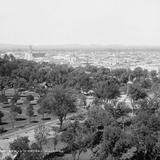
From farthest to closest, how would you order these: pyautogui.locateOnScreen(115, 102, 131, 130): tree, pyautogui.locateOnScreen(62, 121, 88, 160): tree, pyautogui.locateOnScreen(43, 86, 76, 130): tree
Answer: pyautogui.locateOnScreen(115, 102, 131, 130): tree < pyautogui.locateOnScreen(43, 86, 76, 130): tree < pyautogui.locateOnScreen(62, 121, 88, 160): tree

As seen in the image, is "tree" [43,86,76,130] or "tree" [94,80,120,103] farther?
"tree" [94,80,120,103]

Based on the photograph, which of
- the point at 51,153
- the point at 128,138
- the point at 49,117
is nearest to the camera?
the point at 128,138

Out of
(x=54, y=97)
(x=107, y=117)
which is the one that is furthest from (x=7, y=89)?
(x=107, y=117)

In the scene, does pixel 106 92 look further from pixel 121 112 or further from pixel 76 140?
pixel 76 140

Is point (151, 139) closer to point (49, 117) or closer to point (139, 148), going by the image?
point (139, 148)

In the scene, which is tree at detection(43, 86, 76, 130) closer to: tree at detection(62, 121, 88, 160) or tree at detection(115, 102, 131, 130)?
tree at detection(115, 102, 131, 130)

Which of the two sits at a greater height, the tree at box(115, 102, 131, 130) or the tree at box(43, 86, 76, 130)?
the tree at box(43, 86, 76, 130)

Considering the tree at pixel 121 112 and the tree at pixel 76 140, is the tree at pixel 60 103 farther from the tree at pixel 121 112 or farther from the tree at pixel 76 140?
the tree at pixel 76 140

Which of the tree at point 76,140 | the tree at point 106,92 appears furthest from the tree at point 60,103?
the tree at point 106,92

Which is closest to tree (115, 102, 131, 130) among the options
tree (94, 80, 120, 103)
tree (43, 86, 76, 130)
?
tree (43, 86, 76, 130)

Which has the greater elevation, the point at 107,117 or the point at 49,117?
the point at 107,117

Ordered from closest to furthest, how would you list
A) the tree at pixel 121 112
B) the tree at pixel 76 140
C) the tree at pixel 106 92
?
the tree at pixel 76 140 < the tree at pixel 121 112 < the tree at pixel 106 92
